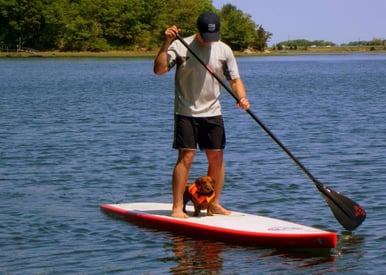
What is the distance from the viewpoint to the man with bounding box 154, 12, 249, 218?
9656 millimetres

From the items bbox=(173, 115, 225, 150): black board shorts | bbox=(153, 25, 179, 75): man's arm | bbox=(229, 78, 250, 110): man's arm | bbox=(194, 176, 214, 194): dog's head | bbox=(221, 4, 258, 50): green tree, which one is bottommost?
bbox=(221, 4, 258, 50): green tree

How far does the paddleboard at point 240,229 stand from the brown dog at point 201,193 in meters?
0.13

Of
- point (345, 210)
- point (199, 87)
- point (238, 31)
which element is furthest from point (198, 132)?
point (238, 31)

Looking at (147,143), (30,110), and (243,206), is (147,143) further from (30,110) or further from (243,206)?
(30,110)

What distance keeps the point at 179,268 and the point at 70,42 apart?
122m

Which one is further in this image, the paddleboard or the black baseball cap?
the black baseball cap

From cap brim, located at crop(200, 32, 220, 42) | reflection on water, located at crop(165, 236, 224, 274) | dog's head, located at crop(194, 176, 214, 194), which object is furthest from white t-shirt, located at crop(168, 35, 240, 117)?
reflection on water, located at crop(165, 236, 224, 274)

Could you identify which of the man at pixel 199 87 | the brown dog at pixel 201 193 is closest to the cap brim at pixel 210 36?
the man at pixel 199 87

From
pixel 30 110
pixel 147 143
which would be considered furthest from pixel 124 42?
pixel 147 143

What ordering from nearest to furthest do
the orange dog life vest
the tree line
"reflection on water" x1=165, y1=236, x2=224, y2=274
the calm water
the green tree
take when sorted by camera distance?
"reflection on water" x1=165, y1=236, x2=224, y2=274 < the calm water < the orange dog life vest < the tree line < the green tree

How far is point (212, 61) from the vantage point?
9773 mm

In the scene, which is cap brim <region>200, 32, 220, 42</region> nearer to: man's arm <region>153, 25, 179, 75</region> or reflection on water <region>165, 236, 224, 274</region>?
man's arm <region>153, 25, 179, 75</region>

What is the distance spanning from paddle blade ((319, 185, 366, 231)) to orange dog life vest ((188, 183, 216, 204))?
3.88 ft

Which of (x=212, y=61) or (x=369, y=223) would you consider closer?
(x=212, y=61)
